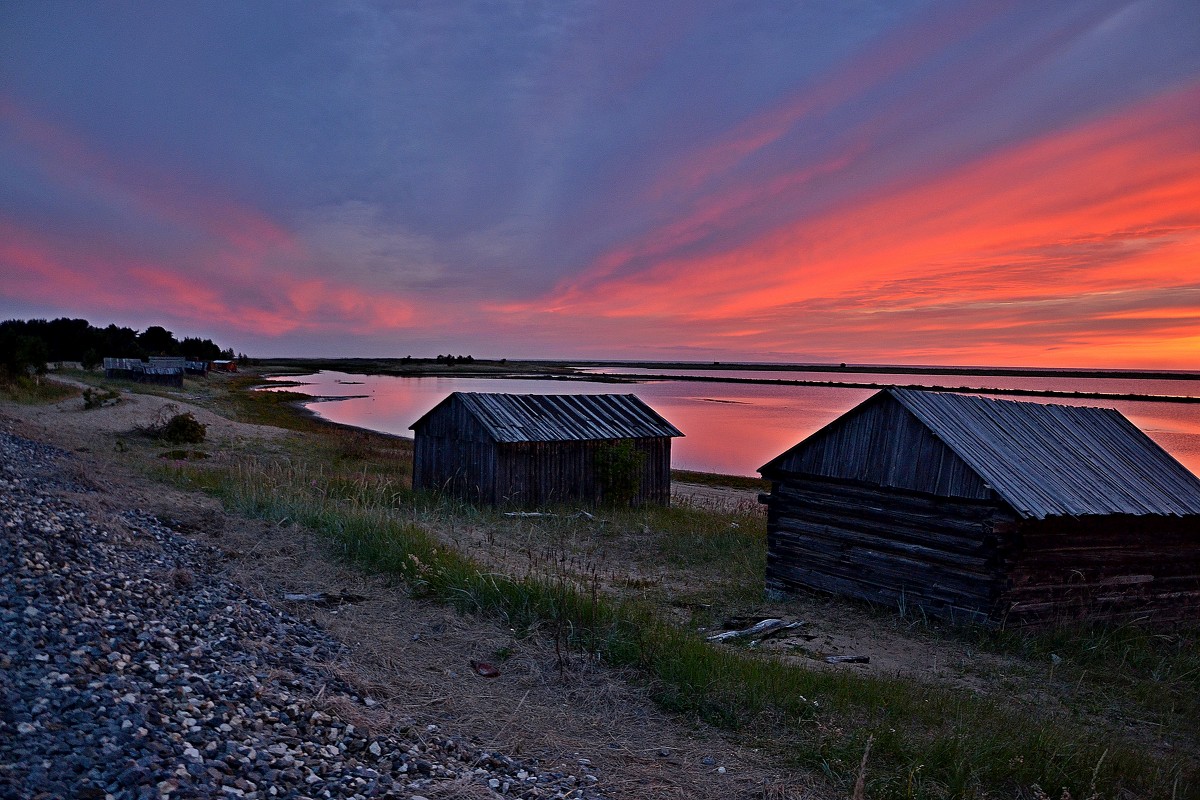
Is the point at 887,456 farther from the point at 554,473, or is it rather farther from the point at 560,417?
the point at 560,417

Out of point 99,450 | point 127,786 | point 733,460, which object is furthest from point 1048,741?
point 733,460

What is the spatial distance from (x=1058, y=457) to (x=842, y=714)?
7754 mm

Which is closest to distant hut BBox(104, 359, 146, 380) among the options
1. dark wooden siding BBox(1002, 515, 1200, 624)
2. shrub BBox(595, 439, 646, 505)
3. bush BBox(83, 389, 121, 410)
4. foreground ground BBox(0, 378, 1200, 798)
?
bush BBox(83, 389, 121, 410)

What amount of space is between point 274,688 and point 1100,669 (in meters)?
9.79

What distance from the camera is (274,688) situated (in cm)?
539

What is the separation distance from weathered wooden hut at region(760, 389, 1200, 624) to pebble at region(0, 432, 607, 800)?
7.94 m

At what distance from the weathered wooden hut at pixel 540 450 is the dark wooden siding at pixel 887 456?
1040 cm

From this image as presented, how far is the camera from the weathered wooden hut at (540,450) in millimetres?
21719

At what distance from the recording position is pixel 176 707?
4660mm

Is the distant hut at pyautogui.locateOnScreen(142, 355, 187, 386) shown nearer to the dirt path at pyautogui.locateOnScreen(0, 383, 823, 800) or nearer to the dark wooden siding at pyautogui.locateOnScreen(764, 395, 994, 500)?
the dirt path at pyautogui.locateOnScreen(0, 383, 823, 800)

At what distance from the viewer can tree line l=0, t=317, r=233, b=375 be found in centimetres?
3997

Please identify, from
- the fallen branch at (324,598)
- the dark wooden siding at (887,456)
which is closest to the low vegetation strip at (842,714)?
the fallen branch at (324,598)

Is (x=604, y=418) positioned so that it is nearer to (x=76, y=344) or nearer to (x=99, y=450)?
(x=99, y=450)

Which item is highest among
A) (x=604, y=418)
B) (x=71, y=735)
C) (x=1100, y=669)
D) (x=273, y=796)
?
(x=604, y=418)
